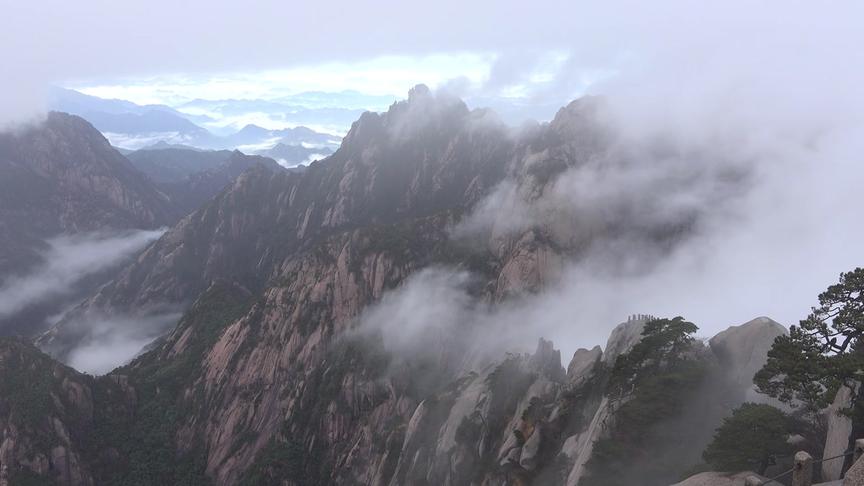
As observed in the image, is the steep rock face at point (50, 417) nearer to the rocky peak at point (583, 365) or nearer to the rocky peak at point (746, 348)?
the rocky peak at point (583, 365)

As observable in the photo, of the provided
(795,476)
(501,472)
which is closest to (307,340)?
(501,472)

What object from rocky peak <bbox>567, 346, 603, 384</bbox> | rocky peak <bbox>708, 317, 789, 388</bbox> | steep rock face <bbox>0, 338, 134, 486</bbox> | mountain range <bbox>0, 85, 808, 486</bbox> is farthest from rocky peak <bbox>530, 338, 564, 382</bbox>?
steep rock face <bbox>0, 338, 134, 486</bbox>

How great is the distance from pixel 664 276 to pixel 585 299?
73.6ft

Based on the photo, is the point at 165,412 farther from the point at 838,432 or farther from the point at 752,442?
the point at 838,432

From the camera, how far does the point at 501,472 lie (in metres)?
55.6

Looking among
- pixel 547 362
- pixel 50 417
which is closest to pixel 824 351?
pixel 547 362

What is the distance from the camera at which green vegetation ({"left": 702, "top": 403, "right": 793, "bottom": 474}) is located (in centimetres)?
3325

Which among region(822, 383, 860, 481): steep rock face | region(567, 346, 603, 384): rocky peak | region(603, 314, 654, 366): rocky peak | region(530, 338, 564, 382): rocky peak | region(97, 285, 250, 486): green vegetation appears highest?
region(822, 383, 860, 481): steep rock face

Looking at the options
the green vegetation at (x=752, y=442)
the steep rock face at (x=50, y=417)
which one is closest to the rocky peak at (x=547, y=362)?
the green vegetation at (x=752, y=442)

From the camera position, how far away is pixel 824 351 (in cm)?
3158

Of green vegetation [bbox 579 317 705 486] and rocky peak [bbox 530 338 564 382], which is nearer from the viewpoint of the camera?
green vegetation [bbox 579 317 705 486]

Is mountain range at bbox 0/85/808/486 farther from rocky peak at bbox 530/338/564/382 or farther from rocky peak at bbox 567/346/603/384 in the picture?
Answer: rocky peak at bbox 567/346/603/384

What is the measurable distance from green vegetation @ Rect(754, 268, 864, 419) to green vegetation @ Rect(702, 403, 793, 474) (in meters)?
1.75

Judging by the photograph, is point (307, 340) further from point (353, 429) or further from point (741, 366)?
point (741, 366)
